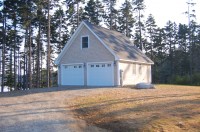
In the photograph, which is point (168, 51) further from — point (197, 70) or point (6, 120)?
point (6, 120)

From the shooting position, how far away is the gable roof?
92.0 ft

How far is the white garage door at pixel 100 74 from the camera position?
2767 centimetres

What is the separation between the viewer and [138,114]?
39.5ft

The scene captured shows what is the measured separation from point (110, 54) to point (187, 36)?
38420 mm

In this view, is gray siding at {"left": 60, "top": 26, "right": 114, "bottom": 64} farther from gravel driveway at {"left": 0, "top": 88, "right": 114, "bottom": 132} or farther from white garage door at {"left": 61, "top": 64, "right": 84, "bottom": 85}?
gravel driveway at {"left": 0, "top": 88, "right": 114, "bottom": 132}

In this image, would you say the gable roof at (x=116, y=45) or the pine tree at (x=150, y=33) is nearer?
the gable roof at (x=116, y=45)

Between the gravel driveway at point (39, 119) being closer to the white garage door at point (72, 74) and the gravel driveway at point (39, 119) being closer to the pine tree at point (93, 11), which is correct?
the white garage door at point (72, 74)

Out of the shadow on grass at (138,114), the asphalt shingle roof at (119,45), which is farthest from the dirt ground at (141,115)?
the asphalt shingle roof at (119,45)

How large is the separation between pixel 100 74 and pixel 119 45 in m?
4.16

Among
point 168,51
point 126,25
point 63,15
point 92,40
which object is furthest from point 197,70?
point 92,40

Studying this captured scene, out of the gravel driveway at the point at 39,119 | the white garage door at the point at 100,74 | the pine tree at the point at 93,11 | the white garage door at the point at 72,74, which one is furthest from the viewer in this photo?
the pine tree at the point at 93,11

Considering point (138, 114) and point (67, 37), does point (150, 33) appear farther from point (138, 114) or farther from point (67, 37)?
point (138, 114)

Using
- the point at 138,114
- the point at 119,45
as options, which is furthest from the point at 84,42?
the point at 138,114

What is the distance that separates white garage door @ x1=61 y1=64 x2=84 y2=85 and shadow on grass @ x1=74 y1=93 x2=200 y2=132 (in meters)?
→ 14.3
